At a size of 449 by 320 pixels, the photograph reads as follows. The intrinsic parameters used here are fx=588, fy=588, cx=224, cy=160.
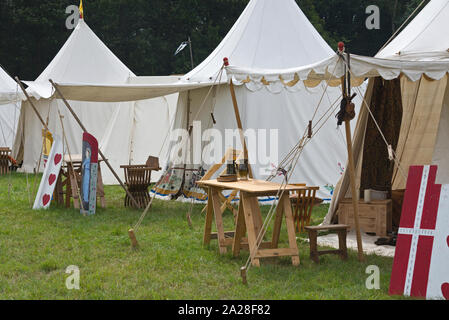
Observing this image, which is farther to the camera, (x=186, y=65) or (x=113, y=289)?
(x=186, y=65)

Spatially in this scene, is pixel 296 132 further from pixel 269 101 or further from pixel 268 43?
pixel 268 43

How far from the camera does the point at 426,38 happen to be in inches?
224

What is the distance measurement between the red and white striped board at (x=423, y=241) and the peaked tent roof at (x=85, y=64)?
8.50 m

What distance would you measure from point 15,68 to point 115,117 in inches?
534

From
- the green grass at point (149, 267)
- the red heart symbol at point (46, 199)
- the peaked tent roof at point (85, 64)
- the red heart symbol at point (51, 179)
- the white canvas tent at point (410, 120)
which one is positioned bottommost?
the green grass at point (149, 267)

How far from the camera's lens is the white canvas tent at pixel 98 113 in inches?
413

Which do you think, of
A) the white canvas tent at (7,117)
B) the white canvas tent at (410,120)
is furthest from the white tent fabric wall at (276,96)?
the white canvas tent at (7,117)

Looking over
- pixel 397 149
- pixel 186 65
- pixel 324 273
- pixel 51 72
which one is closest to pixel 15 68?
pixel 186 65

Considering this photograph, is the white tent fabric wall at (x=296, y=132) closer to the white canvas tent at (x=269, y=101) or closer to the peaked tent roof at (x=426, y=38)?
the white canvas tent at (x=269, y=101)

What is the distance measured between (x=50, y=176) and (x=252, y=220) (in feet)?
12.4

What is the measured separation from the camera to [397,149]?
632 centimetres

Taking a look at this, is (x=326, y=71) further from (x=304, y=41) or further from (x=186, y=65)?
(x=186, y=65)

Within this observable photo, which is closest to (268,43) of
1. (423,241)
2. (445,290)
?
(423,241)

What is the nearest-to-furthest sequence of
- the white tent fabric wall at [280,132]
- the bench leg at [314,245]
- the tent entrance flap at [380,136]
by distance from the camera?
the bench leg at [314,245] → the tent entrance flap at [380,136] → the white tent fabric wall at [280,132]
